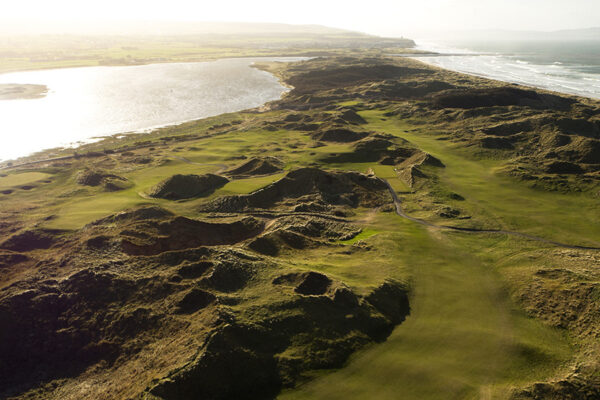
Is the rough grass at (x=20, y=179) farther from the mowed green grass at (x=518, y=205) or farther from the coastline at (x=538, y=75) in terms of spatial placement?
the coastline at (x=538, y=75)

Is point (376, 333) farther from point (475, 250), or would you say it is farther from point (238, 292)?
point (475, 250)

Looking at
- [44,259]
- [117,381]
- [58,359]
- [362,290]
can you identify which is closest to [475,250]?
[362,290]

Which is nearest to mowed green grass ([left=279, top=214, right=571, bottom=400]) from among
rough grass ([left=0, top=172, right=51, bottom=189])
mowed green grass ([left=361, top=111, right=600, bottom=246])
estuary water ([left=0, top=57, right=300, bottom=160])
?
mowed green grass ([left=361, top=111, right=600, bottom=246])

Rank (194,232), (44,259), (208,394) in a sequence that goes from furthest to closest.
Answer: (194,232) < (44,259) < (208,394)

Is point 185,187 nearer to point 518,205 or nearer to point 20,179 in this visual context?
point 20,179

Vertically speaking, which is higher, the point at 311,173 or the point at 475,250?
the point at 311,173

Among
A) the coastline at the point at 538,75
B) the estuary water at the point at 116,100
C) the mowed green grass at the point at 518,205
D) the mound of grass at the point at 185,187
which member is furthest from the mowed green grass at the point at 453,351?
the coastline at the point at 538,75
